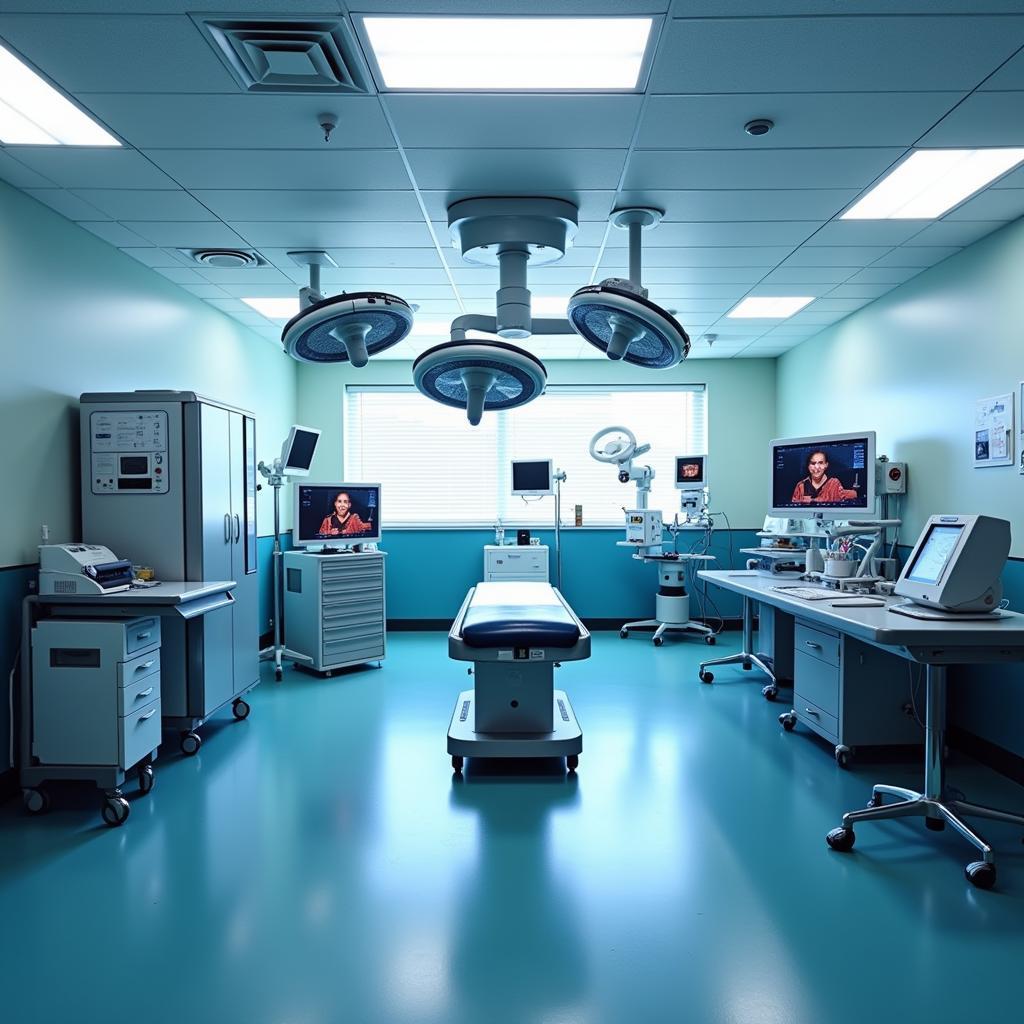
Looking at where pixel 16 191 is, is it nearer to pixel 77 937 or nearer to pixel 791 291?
pixel 77 937

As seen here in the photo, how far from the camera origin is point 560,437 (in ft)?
23.7

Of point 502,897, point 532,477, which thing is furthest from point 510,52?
point 532,477

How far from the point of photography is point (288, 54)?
2.26 m

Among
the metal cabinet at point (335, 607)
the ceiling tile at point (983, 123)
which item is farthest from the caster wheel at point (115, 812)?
the ceiling tile at point (983, 123)

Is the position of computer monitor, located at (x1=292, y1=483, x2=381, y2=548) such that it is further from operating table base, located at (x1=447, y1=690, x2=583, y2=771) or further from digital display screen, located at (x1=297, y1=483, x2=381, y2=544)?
operating table base, located at (x1=447, y1=690, x2=583, y2=771)

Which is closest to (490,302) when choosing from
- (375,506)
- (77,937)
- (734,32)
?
(375,506)

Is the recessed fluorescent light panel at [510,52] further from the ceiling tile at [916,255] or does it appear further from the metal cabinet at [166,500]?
the ceiling tile at [916,255]

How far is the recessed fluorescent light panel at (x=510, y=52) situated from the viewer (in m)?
2.16

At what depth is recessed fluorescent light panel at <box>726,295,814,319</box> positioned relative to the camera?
16.7ft

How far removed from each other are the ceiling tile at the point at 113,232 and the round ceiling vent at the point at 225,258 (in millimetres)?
313

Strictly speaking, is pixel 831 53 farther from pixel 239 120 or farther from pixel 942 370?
pixel 942 370

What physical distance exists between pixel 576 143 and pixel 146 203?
2081 mm

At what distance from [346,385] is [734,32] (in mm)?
5492

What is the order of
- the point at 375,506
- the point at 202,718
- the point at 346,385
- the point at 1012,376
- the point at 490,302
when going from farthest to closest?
the point at 346,385, the point at 375,506, the point at 490,302, the point at 202,718, the point at 1012,376
